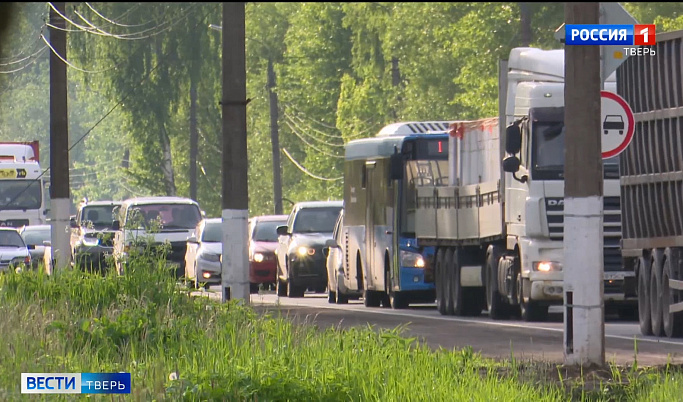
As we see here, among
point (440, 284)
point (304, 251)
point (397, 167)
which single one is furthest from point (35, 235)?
point (440, 284)

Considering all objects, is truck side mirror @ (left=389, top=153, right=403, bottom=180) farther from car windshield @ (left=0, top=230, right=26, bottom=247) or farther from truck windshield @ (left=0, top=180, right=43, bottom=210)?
truck windshield @ (left=0, top=180, right=43, bottom=210)

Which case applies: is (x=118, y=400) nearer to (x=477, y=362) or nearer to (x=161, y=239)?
(x=477, y=362)

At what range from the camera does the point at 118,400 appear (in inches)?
395

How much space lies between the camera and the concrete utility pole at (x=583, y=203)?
13117mm

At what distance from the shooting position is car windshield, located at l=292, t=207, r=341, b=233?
1356 inches

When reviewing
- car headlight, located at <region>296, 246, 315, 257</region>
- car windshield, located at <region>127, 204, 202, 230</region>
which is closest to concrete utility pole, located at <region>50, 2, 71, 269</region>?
car headlight, located at <region>296, 246, 315, 257</region>

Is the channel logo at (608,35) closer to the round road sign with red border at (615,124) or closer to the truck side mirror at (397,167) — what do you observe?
the round road sign with red border at (615,124)

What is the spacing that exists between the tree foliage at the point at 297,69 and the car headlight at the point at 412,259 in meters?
16.1

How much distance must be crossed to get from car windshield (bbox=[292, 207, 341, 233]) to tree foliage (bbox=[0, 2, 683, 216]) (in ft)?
36.2

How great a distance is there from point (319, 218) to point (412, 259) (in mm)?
7983

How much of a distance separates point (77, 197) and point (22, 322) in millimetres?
124902

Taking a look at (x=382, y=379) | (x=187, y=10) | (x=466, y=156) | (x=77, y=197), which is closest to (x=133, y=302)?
(x=382, y=379)

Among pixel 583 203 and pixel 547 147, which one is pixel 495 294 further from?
pixel 583 203

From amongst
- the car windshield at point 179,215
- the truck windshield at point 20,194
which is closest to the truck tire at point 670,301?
the car windshield at point 179,215
